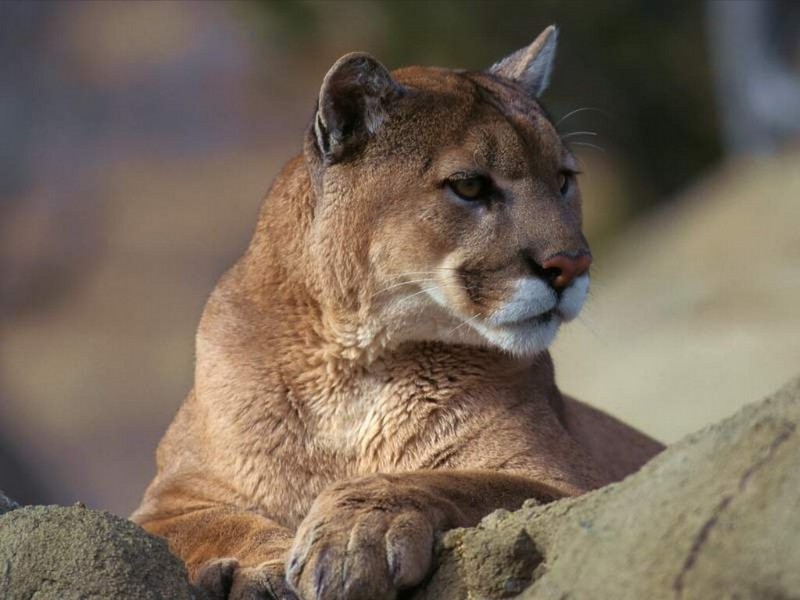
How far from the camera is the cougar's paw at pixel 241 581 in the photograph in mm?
5484

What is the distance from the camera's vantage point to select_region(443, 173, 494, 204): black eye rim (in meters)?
6.42

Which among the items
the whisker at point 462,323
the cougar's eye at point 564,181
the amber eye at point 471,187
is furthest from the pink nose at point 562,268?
the cougar's eye at point 564,181

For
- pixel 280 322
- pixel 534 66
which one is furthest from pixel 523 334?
pixel 534 66

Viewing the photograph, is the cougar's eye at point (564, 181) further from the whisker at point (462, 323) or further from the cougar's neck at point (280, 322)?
the cougar's neck at point (280, 322)

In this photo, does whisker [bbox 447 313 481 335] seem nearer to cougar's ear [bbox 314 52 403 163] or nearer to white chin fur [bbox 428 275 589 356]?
white chin fur [bbox 428 275 589 356]

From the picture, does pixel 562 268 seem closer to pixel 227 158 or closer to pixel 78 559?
pixel 78 559

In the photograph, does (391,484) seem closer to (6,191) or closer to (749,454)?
(749,454)

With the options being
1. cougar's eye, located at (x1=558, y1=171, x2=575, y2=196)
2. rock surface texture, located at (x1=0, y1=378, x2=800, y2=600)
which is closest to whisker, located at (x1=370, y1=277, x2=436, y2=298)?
cougar's eye, located at (x1=558, y1=171, x2=575, y2=196)

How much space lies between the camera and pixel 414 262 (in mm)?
6383

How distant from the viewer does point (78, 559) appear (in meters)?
5.04

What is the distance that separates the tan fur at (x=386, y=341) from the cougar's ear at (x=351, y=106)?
1 centimetres

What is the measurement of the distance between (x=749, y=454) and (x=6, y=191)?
22062 mm

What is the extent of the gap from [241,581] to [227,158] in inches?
846

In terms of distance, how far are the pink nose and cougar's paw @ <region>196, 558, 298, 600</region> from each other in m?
1.47
